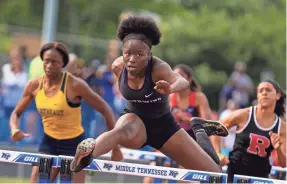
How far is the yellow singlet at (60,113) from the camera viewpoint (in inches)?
398

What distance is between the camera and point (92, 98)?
10102mm

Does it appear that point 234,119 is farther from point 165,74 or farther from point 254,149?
point 165,74

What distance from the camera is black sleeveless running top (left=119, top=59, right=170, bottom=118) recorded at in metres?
8.49

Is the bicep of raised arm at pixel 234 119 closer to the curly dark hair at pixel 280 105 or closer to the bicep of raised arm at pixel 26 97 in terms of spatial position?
the curly dark hair at pixel 280 105

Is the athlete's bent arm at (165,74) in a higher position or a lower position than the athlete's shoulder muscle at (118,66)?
lower

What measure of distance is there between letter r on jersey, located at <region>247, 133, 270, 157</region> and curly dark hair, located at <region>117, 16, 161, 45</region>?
2544mm

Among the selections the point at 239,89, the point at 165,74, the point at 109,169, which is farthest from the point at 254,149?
the point at 239,89

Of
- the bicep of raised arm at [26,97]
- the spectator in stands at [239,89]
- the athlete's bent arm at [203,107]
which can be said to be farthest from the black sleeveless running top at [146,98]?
the spectator in stands at [239,89]

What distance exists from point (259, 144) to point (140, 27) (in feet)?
9.16

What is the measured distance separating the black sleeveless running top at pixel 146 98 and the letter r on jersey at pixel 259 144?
7.19ft

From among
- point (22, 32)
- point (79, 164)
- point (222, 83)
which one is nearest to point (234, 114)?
point (79, 164)

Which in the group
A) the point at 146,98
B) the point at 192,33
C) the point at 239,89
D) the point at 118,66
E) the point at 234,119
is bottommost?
the point at 146,98

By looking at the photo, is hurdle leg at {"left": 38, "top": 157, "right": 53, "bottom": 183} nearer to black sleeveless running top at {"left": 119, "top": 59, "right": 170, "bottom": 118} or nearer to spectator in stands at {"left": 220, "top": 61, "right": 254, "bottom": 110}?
black sleeveless running top at {"left": 119, "top": 59, "right": 170, "bottom": 118}

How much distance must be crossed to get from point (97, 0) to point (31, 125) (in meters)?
28.6
